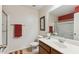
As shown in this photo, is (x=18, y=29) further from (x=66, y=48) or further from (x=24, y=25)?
(x=66, y=48)

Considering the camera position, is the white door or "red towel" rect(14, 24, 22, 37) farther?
"red towel" rect(14, 24, 22, 37)

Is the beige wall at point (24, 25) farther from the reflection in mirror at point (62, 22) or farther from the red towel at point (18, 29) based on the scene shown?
the reflection in mirror at point (62, 22)

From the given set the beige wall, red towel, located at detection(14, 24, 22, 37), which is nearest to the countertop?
the beige wall

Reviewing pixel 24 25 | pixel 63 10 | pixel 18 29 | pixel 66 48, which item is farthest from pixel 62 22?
pixel 18 29

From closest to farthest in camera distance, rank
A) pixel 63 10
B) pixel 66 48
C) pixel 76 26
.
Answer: pixel 66 48 → pixel 76 26 → pixel 63 10


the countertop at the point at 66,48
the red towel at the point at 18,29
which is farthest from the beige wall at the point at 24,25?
the countertop at the point at 66,48

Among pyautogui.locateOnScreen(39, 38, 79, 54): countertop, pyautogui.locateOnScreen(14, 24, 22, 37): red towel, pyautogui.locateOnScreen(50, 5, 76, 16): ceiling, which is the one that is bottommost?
pyautogui.locateOnScreen(39, 38, 79, 54): countertop

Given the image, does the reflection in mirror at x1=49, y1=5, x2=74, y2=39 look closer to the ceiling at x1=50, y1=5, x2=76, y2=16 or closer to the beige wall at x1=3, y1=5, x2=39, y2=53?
the ceiling at x1=50, y1=5, x2=76, y2=16

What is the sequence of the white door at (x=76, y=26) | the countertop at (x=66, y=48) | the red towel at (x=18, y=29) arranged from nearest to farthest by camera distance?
the countertop at (x=66, y=48), the white door at (x=76, y=26), the red towel at (x=18, y=29)

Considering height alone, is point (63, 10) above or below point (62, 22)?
above
